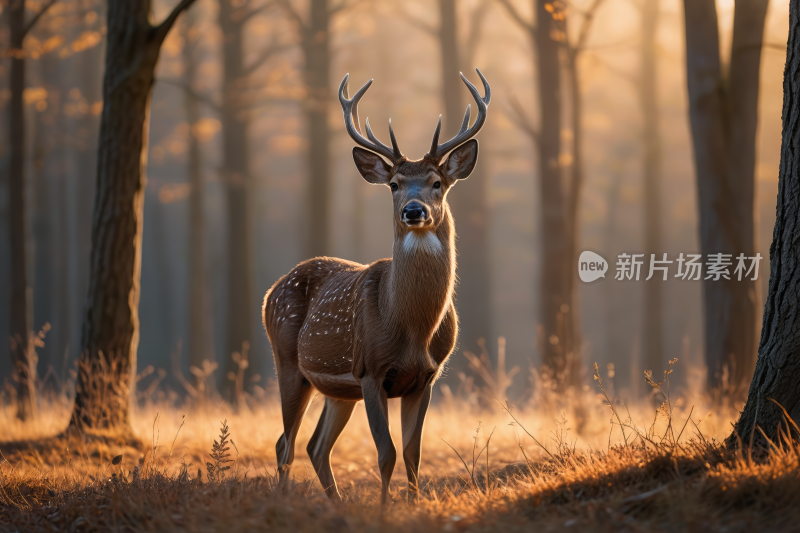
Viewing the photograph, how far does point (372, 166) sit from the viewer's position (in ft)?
18.7

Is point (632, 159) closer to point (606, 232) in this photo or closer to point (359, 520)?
point (606, 232)

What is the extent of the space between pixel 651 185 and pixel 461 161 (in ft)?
44.4

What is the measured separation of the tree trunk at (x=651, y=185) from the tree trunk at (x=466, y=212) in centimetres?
394

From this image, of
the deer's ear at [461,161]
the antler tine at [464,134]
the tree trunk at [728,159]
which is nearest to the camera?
the antler tine at [464,134]

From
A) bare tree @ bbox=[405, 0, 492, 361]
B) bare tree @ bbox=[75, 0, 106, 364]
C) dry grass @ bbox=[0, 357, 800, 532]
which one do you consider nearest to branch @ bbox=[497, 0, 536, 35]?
bare tree @ bbox=[405, 0, 492, 361]

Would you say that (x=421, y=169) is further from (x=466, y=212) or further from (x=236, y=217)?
(x=466, y=212)

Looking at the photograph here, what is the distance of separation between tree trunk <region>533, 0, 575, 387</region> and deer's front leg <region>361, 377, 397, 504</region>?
5.22 meters

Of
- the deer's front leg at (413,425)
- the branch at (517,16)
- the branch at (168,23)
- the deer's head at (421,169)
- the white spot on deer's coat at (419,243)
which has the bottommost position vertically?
the deer's front leg at (413,425)

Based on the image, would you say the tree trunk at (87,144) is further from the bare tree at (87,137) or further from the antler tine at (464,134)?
the antler tine at (464,134)

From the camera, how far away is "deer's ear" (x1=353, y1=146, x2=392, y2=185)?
563 centimetres

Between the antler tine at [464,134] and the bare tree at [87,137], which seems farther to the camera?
the bare tree at [87,137]

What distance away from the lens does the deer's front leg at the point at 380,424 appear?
490 centimetres

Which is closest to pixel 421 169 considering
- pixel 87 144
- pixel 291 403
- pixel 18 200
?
pixel 291 403

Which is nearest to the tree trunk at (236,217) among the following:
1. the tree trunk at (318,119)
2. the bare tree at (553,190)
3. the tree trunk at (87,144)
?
the tree trunk at (318,119)
